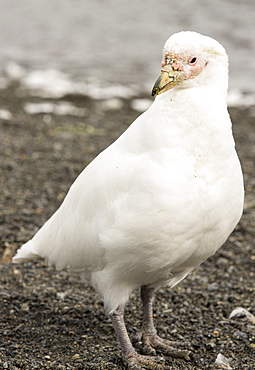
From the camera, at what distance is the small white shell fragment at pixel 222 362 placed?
4.91 meters

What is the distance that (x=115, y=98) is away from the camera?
44.3 ft

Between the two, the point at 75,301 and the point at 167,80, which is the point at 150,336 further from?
the point at 167,80

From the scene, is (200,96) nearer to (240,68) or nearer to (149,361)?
(149,361)

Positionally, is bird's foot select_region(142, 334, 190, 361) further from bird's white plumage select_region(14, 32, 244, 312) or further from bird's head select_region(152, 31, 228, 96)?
bird's head select_region(152, 31, 228, 96)

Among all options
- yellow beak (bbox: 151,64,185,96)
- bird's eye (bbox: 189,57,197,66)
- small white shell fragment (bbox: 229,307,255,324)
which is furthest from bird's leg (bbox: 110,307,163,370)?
bird's eye (bbox: 189,57,197,66)

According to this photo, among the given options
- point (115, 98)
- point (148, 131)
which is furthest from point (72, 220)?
point (115, 98)

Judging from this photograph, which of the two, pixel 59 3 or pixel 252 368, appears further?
pixel 59 3

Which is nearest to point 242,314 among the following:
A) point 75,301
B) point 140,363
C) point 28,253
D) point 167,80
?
point 140,363

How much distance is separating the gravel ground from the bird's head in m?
2.09

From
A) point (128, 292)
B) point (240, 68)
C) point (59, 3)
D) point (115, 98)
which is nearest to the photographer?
point (128, 292)

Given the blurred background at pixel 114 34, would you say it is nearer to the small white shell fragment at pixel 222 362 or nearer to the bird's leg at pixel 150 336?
the bird's leg at pixel 150 336

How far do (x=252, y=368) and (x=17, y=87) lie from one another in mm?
10245

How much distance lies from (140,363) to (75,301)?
49.8 inches

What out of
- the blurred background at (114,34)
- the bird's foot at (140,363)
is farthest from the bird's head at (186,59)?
the blurred background at (114,34)
